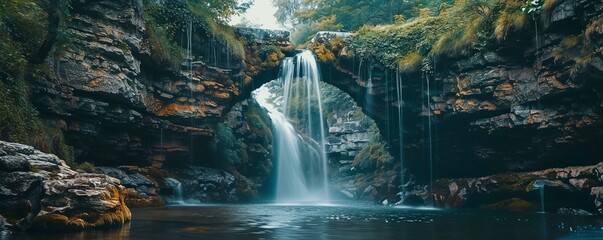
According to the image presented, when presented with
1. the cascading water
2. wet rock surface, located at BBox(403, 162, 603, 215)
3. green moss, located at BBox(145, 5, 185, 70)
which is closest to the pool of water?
wet rock surface, located at BBox(403, 162, 603, 215)

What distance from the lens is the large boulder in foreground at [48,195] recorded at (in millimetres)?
9531

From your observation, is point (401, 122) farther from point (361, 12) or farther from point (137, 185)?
point (137, 185)

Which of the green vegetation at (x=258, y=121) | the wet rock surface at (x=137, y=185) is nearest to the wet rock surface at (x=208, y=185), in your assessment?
the wet rock surface at (x=137, y=185)

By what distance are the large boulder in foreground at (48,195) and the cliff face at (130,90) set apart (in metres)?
9.26

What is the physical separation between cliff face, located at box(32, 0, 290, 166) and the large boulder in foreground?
365 inches

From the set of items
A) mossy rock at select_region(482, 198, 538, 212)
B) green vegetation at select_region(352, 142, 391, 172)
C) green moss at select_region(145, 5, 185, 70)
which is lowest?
mossy rock at select_region(482, 198, 538, 212)

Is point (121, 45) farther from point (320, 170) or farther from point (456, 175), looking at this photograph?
point (320, 170)

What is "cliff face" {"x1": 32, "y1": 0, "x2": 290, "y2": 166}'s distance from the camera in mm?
20172

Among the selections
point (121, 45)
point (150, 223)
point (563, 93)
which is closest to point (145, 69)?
point (121, 45)

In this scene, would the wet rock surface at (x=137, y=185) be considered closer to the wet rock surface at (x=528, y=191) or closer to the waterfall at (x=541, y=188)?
the wet rock surface at (x=528, y=191)

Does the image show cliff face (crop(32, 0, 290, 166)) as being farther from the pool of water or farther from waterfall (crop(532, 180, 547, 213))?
waterfall (crop(532, 180, 547, 213))

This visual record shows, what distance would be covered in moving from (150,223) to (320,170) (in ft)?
97.2

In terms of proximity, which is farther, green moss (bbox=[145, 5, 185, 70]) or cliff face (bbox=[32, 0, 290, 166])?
green moss (bbox=[145, 5, 185, 70])

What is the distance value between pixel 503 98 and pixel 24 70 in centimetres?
2024
